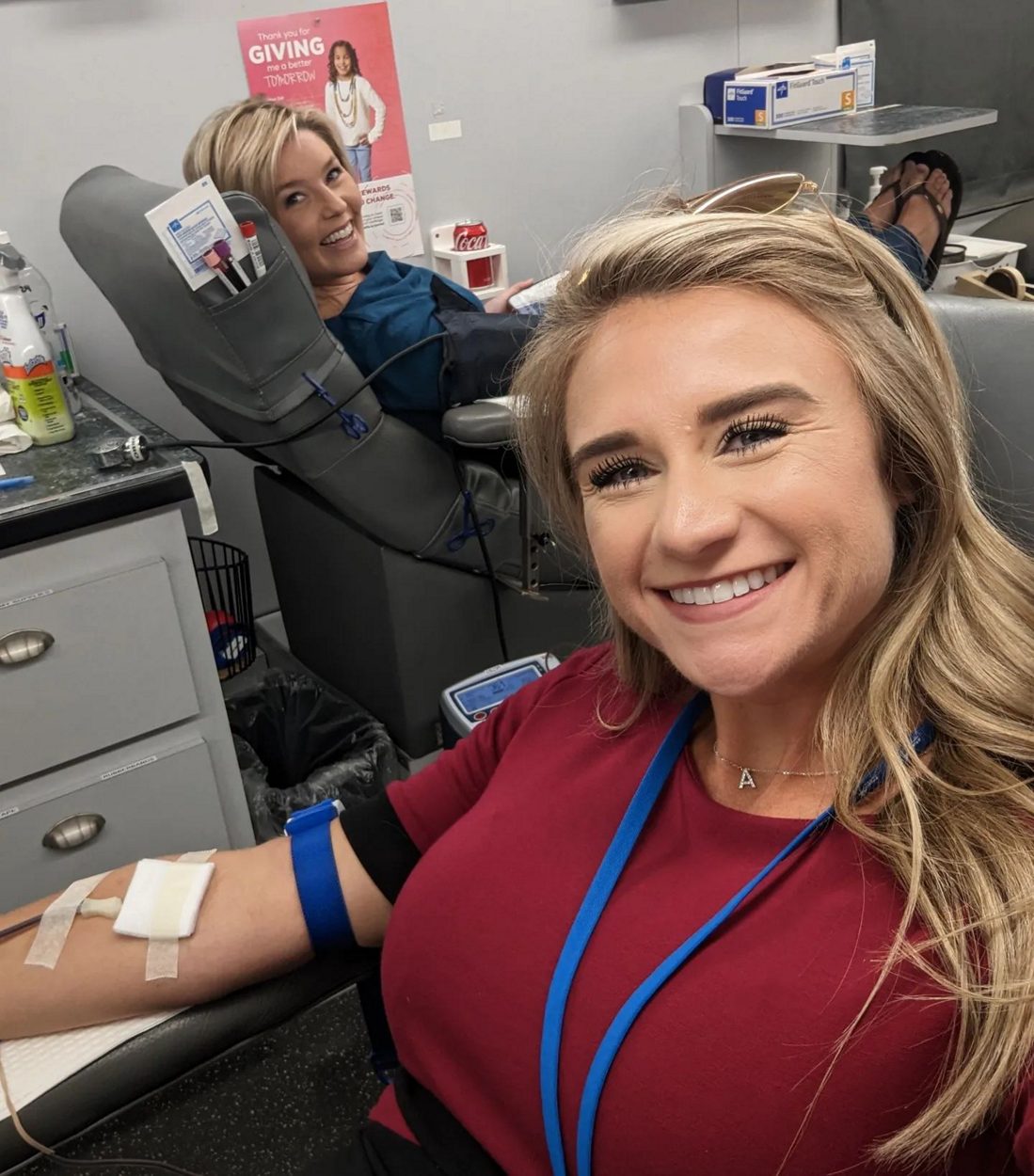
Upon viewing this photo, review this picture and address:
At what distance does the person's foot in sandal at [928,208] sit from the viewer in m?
2.29

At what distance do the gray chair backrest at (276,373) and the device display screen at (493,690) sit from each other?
0.81ft

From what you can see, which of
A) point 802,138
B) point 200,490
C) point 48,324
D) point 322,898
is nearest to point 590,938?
point 322,898

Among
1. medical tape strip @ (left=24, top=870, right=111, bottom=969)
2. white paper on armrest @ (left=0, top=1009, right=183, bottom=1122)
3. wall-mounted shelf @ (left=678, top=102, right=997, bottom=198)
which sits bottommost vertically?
white paper on armrest @ (left=0, top=1009, right=183, bottom=1122)

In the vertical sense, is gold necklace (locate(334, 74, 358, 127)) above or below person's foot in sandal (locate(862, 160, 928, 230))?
above

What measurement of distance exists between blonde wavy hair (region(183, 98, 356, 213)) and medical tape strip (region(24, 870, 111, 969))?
1.24 metres

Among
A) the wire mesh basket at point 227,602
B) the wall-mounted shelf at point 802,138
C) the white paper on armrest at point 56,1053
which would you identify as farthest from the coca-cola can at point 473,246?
the white paper on armrest at point 56,1053

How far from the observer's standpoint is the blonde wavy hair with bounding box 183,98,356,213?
178 centimetres

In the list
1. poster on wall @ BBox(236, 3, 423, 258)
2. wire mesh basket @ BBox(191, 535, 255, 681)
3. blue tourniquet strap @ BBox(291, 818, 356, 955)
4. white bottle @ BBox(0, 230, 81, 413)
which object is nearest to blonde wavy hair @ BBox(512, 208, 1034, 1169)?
blue tourniquet strap @ BBox(291, 818, 356, 955)

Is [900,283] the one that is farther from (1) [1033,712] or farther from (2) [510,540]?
(2) [510,540]

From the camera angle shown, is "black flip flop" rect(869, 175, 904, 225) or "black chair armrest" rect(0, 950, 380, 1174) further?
"black flip flop" rect(869, 175, 904, 225)

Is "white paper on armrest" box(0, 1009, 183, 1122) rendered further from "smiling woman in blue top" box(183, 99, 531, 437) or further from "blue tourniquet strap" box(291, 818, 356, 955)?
"smiling woman in blue top" box(183, 99, 531, 437)

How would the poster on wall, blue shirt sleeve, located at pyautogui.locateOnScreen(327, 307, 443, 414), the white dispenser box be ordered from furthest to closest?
the white dispenser box → the poster on wall → blue shirt sleeve, located at pyautogui.locateOnScreen(327, 307, 443, 414)

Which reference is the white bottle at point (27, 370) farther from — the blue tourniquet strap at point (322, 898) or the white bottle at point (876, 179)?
the white bottle at point (876, 179)

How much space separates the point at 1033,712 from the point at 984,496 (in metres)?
0.25
